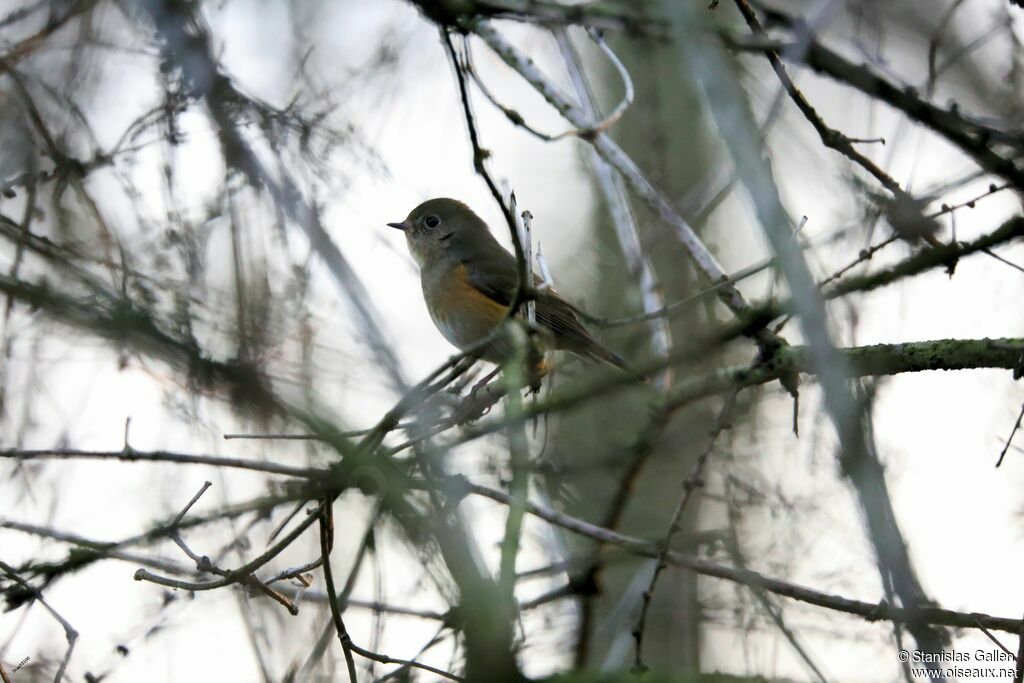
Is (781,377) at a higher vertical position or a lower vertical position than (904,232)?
lower

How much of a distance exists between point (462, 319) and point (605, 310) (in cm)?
200

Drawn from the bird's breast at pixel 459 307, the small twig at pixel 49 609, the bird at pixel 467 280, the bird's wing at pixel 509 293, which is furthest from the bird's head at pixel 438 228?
the small twig at pixel 49 609

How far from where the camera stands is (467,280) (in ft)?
18.9

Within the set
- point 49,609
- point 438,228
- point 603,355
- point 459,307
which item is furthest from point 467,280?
point 49,609

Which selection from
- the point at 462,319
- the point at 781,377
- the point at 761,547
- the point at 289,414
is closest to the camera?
the point at 289,414

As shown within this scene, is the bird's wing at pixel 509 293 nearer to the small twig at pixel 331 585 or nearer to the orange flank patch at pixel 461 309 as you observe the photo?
the orange flank patch at pixel 461 309

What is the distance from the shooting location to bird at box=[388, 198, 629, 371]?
543 cm

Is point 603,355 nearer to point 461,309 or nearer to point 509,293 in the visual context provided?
point 509,293

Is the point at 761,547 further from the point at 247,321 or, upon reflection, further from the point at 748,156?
the point at 748,156

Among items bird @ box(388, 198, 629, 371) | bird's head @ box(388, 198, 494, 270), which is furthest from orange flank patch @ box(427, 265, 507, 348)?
bird's head @ box(388, 198, 494, 270)

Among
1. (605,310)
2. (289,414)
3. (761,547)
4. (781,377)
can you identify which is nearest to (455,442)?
(289,414)

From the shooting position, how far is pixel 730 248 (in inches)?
333

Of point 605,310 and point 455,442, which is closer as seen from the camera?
point 455,442

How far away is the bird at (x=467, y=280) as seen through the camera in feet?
17.8
